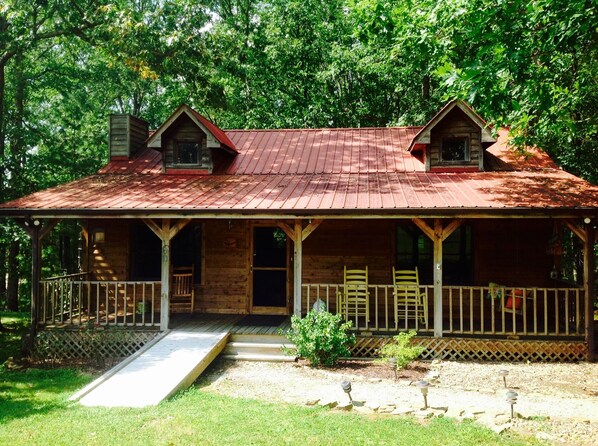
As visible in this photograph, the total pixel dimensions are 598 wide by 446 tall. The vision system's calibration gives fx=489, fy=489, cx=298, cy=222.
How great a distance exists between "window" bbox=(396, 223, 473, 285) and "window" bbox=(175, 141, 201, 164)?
6065mm

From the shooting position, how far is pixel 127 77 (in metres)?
22.2

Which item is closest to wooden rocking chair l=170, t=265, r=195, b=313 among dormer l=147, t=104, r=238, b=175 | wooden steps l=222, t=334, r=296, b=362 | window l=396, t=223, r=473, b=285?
wooden steps l=222, t=334, r=296, b=362

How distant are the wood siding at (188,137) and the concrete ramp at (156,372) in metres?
5.12

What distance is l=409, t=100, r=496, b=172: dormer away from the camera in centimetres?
1252

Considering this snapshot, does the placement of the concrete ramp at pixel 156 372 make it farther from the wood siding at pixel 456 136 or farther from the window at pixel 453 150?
the window at pixel 453 150

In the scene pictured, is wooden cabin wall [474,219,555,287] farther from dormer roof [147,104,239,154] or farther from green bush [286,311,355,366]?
dormer roof [147,104,239,154]

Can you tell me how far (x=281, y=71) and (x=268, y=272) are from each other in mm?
13471

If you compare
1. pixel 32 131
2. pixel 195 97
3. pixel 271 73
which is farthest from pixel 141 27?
pixel 271 73

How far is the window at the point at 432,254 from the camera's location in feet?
40.2

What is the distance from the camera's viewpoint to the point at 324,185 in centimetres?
1198

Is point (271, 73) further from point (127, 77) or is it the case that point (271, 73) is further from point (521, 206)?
point (521, 206)

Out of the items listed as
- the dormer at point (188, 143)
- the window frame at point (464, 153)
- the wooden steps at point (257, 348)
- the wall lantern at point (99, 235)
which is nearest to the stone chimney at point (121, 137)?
the dormer at point (188, 143)

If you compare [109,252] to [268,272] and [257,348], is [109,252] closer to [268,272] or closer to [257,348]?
[268,272]

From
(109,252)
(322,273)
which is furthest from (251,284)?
(109,252)
